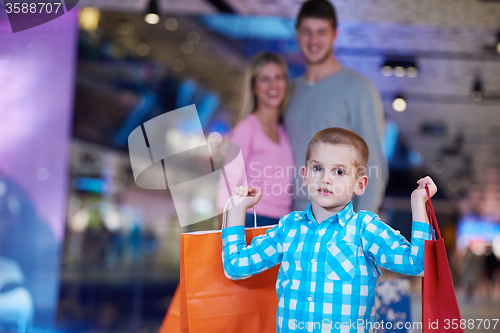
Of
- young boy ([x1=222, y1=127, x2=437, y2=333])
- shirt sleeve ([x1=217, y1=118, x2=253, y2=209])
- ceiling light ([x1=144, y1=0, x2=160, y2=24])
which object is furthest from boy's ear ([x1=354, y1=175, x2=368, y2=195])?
ceiling light ([x1=144, y1=0, x2=160, y2=24])

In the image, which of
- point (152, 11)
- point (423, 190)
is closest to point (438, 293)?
point (423, 190)

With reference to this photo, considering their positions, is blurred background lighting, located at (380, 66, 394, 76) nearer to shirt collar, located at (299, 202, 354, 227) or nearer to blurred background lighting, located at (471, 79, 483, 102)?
blurred background lighting, located at (471, 79, 483, 102)

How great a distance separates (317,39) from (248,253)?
1637mm

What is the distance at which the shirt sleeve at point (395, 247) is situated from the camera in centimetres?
152

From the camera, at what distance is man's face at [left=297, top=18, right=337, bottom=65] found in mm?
3037

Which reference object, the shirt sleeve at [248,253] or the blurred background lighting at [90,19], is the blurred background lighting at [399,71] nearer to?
the blurred background lighting at [90,19]

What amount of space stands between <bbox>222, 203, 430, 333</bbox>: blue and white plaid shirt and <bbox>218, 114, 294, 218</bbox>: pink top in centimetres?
92

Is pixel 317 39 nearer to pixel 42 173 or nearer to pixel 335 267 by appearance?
pixel 335 267

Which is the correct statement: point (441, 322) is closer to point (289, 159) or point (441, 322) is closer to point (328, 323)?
point (328, 323)

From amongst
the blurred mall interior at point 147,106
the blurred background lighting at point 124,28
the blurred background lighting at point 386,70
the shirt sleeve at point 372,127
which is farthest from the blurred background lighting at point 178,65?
the shirt sleeve at point 372,127

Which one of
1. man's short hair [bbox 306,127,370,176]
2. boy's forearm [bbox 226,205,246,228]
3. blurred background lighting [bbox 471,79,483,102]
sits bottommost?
boy's forearm [bbox 226,205,246,228]

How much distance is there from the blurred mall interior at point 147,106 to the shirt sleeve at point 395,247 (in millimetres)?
397

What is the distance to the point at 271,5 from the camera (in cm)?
436

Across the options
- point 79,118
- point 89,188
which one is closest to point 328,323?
point 79,118
